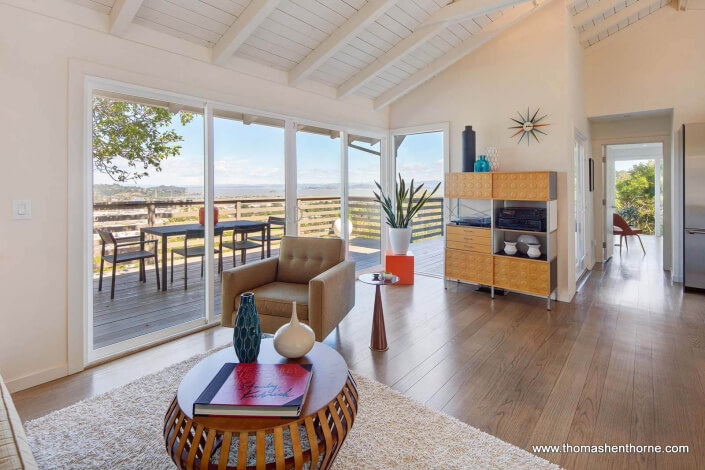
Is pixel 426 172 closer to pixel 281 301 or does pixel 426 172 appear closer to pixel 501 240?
pixel 501 240

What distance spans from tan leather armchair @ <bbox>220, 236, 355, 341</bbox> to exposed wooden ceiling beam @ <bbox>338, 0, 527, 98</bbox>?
2.18 meters

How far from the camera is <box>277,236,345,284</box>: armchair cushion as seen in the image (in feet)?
10.7

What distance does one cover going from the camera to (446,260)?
15.1 feet

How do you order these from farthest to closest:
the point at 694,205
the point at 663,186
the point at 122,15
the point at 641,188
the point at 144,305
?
the point at 641,188
the point at 663,186
the point at 694,205
the point at 144,305
the point at 122,15

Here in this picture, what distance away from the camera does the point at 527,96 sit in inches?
168

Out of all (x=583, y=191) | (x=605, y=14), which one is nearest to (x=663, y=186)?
(x=583, y=191)

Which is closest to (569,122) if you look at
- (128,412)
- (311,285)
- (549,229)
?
(549,229)

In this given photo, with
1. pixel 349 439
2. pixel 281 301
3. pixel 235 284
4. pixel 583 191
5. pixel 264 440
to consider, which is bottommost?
pixel 349 439

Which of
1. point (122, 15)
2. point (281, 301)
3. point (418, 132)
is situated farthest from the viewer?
point (418, 132)

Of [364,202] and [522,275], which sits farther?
[364,202]

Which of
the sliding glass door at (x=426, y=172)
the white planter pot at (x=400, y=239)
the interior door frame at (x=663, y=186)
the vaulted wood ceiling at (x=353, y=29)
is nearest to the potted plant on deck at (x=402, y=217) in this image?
A: the white planter pot at (x=400, y=239)

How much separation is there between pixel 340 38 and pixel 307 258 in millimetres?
2088

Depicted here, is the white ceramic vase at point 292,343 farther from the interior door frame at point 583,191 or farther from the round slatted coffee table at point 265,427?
the interior door frame at point 583,191

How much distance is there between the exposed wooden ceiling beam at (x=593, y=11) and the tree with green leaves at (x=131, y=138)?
4461mm
